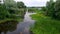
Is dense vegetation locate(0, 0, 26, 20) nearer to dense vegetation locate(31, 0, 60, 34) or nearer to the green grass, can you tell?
dense vegetation locate(31, 0, 60, 34)

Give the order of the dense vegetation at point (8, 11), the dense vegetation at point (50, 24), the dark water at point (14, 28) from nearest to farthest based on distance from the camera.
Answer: the dense vegetation at point (50, 24) < the dark water at point (14, 28) < the dense vegetation at point (8, 11)

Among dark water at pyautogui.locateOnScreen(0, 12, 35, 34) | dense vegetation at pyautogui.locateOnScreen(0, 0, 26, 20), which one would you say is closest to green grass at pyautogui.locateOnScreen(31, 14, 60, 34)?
dark water at pyautogui.locateOnScreen(0, 12, 35, 34)

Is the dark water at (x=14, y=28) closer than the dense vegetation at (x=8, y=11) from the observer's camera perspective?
Yes

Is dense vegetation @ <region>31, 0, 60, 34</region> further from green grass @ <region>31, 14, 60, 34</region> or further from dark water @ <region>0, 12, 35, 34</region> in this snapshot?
dark water @ <region>0, 12, 35, 34</region>

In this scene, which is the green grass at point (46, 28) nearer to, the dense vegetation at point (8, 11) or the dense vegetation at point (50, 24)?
the dense vegetation at point (50, 24)

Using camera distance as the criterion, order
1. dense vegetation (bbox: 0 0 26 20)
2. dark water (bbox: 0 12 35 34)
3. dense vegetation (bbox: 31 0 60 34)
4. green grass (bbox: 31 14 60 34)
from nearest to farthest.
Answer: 1. green grass (bbox: 31 14 60 34)
2. dense vegetation (bbox: 31 0 60 34)
3. dark water (bbox: 0 12 35 34)
4. dense vegetation (bbox: 0 0 26 20)

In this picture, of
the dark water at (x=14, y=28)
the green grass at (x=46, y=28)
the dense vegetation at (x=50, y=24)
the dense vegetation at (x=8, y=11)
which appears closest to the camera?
the green grass at (x=46, y=28)

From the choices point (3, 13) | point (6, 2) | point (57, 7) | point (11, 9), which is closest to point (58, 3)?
point (57, 7)

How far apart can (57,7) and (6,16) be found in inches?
836

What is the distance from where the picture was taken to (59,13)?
48938mm

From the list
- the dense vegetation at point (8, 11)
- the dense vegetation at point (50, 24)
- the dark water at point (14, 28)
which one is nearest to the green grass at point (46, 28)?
the dense vegetation at point (50, 24)

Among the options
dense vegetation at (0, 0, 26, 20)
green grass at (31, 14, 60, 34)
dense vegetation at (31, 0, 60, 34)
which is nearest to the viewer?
green grass at (31, 14, 60, 34)

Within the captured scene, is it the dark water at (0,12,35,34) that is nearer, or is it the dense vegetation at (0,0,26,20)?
the dark water at (0,12,35,34)

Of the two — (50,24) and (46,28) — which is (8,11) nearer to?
(50,24)
